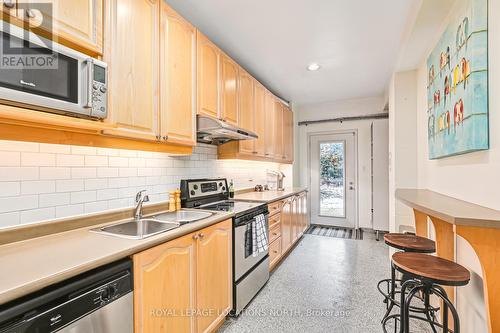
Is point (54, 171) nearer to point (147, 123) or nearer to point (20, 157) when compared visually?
point (20, 157)

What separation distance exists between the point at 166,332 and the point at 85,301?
1.94 feet

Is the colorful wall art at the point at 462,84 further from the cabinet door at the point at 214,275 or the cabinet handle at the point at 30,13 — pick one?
the cabinet handle at the point at 30,13

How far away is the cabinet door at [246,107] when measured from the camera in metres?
2.90

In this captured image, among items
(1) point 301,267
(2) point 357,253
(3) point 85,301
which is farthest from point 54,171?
(2) point 357,253

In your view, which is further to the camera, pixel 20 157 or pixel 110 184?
pixel 110 184

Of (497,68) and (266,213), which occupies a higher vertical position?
(497,68)

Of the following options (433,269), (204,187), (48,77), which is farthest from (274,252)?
(48,77)

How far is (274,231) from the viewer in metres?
2.99

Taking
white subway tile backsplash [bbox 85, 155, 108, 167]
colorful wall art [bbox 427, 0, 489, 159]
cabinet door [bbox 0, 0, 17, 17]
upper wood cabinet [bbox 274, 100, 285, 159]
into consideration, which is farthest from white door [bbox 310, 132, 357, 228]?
cabinet door [bbox 0, 0, 17, 17]

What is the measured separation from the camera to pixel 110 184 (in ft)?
5.55

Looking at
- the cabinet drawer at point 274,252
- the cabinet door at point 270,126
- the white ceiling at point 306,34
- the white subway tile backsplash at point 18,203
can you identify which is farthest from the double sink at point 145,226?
the cabinet door at point 270,126

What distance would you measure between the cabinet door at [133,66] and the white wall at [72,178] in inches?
13.0

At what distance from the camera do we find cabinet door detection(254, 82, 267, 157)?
3.31 m

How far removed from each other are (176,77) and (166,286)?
153 cm
